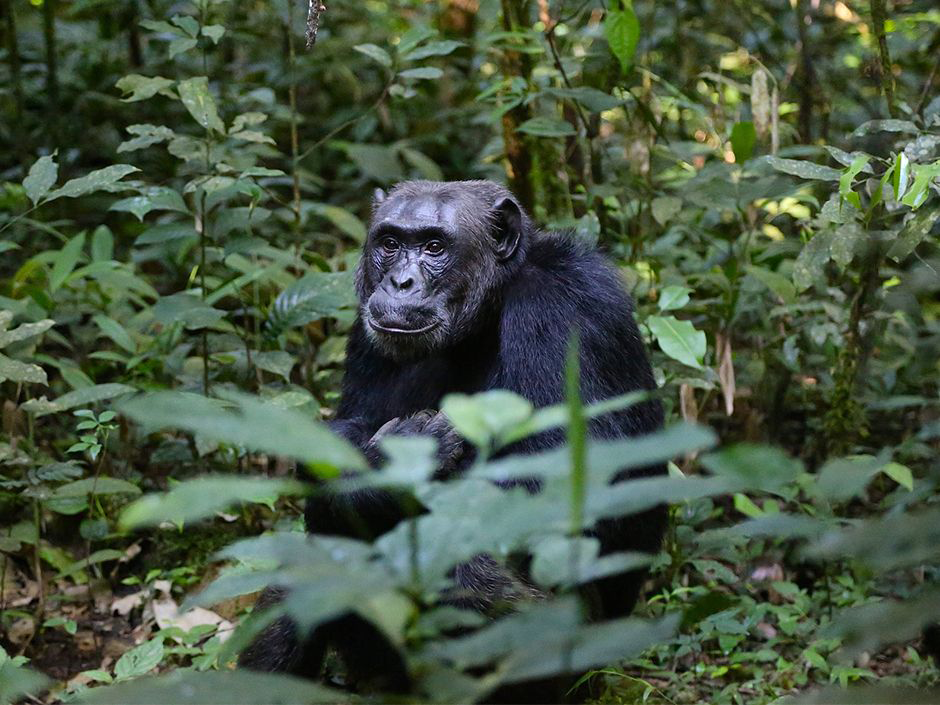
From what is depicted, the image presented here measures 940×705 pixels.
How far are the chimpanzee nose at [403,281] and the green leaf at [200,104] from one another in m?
1.58

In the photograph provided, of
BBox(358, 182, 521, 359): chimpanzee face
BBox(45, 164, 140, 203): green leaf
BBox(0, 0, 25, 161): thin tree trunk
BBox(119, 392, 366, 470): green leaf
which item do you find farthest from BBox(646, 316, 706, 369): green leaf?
BBox(0, 0, 25, 161): thin tree trunk

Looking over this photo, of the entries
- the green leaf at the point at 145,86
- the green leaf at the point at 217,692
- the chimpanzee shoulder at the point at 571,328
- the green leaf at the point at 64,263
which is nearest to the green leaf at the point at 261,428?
the green leaf at the point at 217,692

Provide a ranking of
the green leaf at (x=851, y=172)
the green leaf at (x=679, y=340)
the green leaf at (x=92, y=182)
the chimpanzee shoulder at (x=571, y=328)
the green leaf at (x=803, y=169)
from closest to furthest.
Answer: the chimpanzee shoulder at (x=571, y=328)
the green leaf at (x=851, y=172)
the green leaf at (x=803, y=169)
the green leaf at (x=92, y=182)
the green leaf at (x=679, y=340)

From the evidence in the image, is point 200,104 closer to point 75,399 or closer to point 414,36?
point 414,36

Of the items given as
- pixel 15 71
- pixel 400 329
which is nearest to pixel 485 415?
pixel 400 329

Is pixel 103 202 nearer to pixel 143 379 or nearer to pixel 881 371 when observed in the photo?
pixel 143 379

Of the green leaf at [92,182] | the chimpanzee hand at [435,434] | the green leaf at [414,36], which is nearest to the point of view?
the chimpanzee hand at [435,434]

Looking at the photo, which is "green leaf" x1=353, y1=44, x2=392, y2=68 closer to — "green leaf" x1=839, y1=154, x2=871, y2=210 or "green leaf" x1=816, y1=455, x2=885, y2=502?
"green leaf" x1=839, y1=154, x2=871, y2=210

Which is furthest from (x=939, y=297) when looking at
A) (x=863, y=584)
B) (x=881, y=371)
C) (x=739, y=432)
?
(x=863, y=584)

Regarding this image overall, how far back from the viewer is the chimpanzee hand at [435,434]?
177 inches

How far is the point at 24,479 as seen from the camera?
556 cm

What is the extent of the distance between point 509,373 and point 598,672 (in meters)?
1.33

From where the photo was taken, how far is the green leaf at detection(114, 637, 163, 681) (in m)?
4.59

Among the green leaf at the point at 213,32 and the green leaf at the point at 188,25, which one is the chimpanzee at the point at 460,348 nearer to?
the green leaf at the point at 213,32
